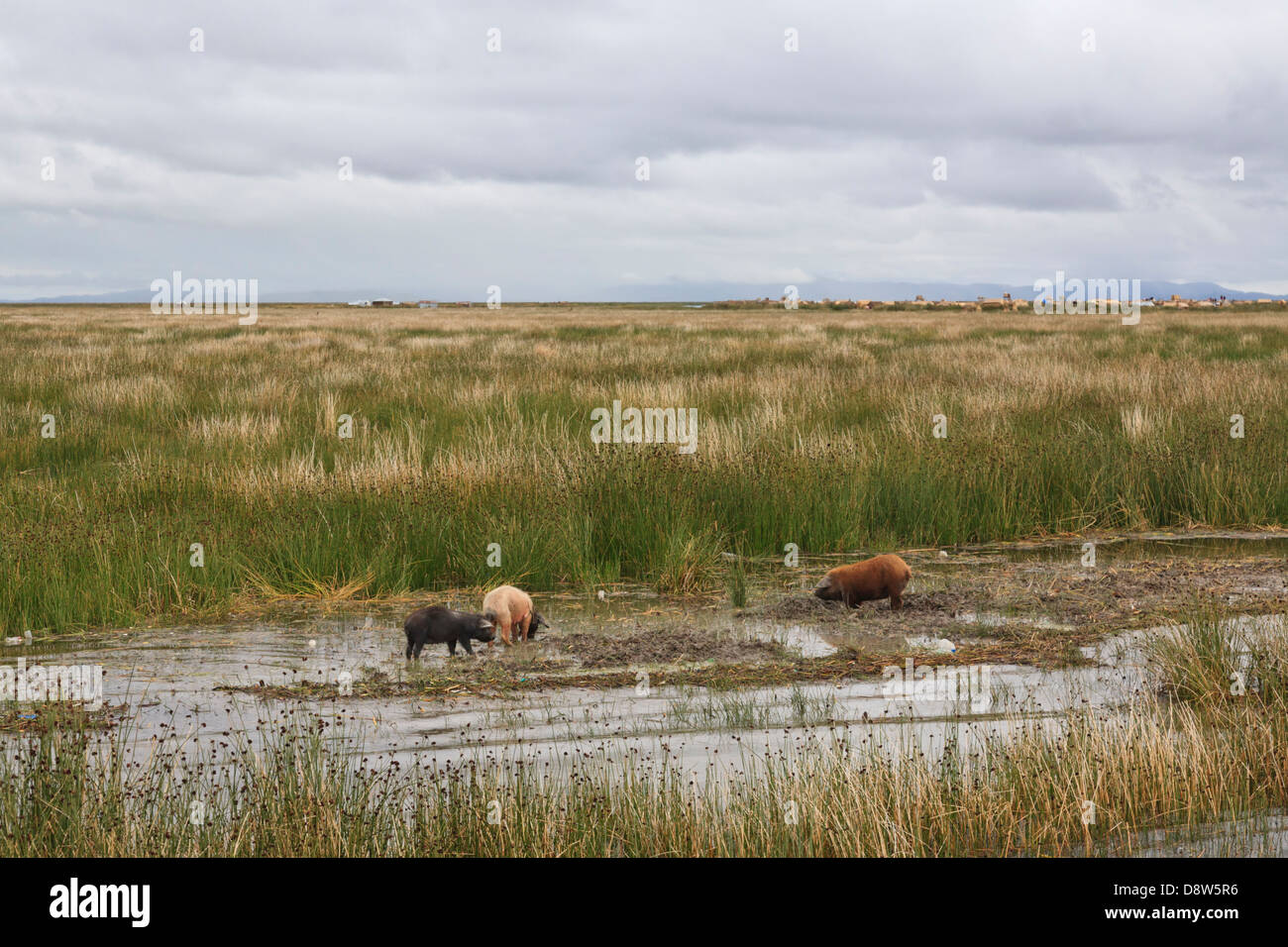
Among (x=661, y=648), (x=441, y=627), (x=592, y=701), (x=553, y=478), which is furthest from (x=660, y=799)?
(x=553, y=478)

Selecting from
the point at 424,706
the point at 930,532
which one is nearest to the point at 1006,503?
the point at 930,532

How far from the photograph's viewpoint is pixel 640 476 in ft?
33.9

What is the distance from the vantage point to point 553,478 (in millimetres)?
10758

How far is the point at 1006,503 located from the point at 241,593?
7.20 m

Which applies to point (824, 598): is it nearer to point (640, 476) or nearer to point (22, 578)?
point (640, 476)

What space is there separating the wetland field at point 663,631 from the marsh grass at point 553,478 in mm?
53

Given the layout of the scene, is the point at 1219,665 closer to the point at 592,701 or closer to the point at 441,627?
the point at 592,701

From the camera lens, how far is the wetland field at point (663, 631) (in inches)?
165

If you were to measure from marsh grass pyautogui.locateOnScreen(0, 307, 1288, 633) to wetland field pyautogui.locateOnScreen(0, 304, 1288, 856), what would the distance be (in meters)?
0.05

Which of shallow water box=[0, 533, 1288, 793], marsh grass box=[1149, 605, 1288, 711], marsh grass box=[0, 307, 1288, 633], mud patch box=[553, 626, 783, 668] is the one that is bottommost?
shallow water box=[0, 533, 1288, 793]

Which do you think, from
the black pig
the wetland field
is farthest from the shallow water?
the black pig

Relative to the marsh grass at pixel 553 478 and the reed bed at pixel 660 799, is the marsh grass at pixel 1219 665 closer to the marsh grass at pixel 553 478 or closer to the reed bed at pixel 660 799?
the reed bed at pixel 660 799

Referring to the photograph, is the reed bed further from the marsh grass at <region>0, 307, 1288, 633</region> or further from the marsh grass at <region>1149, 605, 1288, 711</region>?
the marsh grass at <region>0, 307, 1288, 633</region>

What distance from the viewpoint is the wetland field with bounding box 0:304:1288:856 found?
4188 millimetres
